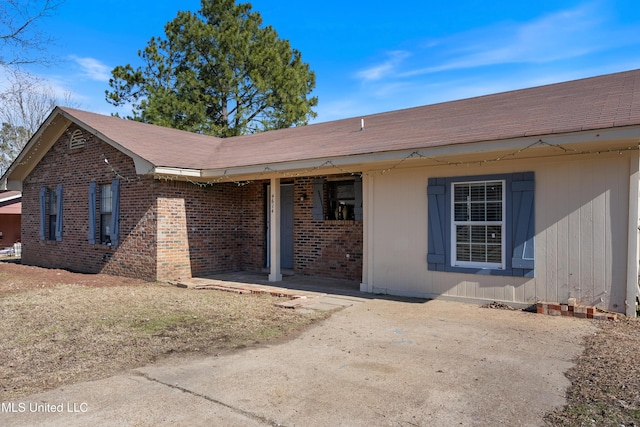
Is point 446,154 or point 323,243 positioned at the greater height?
point 446,154

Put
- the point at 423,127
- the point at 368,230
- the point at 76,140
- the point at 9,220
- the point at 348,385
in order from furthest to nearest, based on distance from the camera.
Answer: the point at 9,220 < the point at 76,140 < the point at 423,127 < the point at 368,230 < the point at 348,385

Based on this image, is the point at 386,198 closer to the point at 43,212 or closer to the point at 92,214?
the point at 92,214

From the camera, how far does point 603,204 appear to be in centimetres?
668

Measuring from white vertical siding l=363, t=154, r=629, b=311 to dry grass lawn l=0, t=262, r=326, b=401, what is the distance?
2454mm

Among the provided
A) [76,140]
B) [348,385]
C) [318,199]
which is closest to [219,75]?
[76,140]

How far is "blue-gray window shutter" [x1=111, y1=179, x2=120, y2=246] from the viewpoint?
442 inches

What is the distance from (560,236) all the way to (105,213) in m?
10.4

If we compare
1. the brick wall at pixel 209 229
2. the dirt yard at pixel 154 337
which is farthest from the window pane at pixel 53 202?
the brick wall at pixel 209 229

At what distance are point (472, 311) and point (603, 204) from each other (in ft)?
8.13

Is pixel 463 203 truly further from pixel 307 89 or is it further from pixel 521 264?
pixel 307 89

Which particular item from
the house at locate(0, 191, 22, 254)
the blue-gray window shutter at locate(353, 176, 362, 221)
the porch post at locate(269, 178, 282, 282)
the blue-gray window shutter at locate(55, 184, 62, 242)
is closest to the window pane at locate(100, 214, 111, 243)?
the blue-gray window shutter at locate(55, 184, 62, 242)

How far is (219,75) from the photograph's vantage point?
24.1 meters

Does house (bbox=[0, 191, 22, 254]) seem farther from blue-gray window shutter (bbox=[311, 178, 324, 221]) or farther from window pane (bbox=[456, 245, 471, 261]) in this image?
window pane (bbox=[456, 245, 471, 261])

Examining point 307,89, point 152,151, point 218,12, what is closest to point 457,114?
point 152,151
